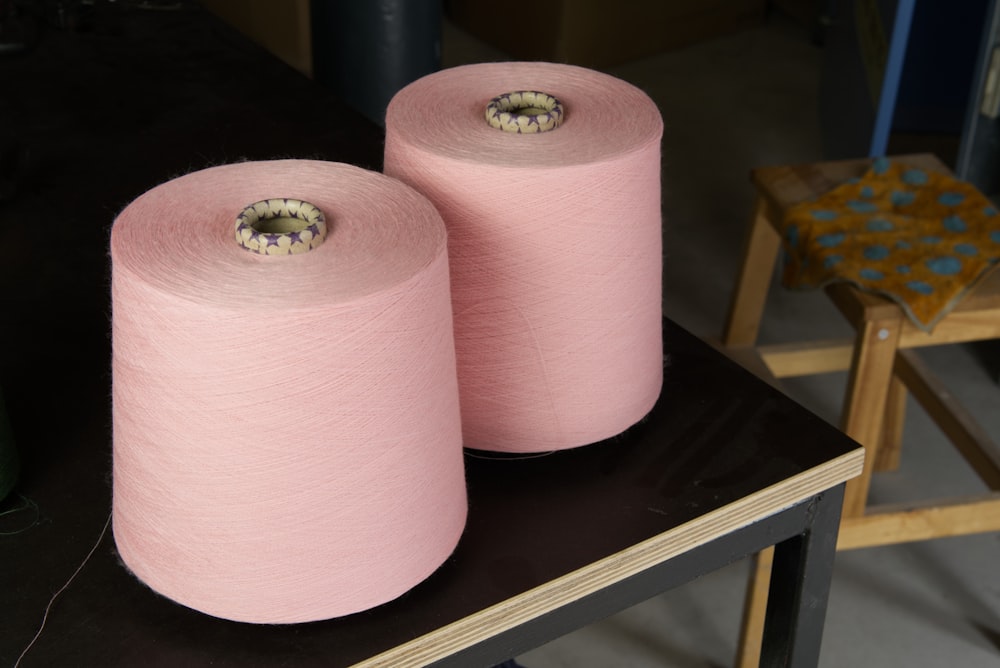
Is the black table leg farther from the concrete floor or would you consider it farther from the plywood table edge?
the concrete floor

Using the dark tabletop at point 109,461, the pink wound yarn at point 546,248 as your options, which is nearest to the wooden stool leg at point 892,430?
the dark tabletop at point 109,461

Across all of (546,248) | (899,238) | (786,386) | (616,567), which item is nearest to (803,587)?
(616,567)

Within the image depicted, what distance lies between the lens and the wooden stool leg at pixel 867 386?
159 cm

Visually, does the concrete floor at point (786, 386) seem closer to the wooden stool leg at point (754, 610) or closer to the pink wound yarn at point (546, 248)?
the wooden stool leg at point (754, 610)

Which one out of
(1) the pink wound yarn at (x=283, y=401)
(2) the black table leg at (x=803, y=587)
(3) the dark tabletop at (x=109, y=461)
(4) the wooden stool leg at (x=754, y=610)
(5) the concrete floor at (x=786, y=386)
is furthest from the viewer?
(5) the concrete floor at (x=786, y=386)

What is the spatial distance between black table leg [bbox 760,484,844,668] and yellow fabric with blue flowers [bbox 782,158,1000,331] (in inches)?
27.3

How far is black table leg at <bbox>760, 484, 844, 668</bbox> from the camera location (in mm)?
956

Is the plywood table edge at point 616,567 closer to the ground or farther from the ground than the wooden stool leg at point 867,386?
farther from the ground

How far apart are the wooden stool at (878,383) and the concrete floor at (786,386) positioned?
17 cm

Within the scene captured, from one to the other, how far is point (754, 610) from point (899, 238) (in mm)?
569

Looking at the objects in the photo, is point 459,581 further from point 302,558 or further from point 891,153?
point 891,153

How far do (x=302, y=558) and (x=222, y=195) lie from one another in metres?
0.23

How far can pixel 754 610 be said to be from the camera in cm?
162

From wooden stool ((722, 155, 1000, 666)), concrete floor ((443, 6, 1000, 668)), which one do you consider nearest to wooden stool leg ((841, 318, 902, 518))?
wooden stool ((722, 155, 1000, 666))
